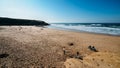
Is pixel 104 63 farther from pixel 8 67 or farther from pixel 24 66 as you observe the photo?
pixel 8 67

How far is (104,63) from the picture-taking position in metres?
5.32

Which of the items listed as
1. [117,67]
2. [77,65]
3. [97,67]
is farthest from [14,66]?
[117,67]

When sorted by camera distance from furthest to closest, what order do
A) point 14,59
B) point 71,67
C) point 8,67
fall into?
1. point 14,59
2. point 71,67
3. point 8,67

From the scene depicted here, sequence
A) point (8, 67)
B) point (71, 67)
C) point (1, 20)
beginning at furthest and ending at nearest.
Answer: point (1, 20), point (71, 67), point (8, 67)

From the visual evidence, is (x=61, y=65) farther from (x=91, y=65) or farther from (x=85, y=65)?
(x=91, y=65)

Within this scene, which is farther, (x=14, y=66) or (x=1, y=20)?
(x=1, y=20)

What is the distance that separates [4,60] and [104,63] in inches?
206

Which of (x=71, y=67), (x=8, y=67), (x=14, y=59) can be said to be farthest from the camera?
(x=14, y=59)

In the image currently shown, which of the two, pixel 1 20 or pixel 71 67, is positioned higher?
pixel 1 20

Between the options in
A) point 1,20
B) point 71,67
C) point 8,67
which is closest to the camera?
point 8,67

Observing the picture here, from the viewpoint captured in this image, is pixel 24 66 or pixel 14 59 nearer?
pixel 24 66

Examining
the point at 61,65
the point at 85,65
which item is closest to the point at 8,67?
the point at 61,65

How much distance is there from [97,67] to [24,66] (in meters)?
3.49

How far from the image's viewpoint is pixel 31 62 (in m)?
4.94
